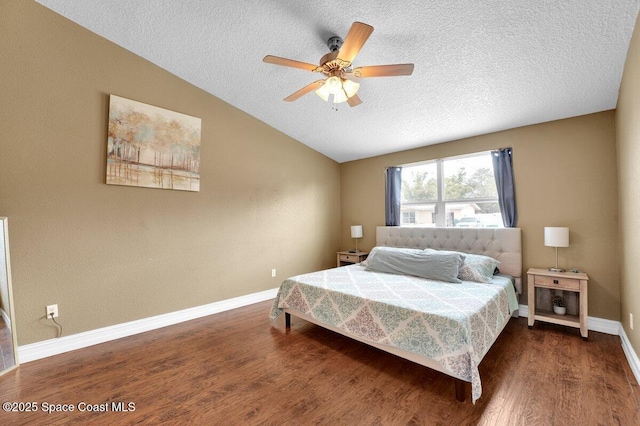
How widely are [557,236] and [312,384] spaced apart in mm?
3109

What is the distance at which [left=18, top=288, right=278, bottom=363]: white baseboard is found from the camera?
251 cm

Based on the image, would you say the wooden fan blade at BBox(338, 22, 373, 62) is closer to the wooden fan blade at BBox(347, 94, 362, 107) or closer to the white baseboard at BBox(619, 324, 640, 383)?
the wooden fan blade at BBox(347, 94, 362, 107)

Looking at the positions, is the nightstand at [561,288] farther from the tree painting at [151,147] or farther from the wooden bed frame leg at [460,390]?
the tree painting at [151,147]

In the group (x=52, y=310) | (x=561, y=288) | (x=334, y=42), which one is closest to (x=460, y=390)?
(x=561, y=288)

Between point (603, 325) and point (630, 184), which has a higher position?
point (630, 184)

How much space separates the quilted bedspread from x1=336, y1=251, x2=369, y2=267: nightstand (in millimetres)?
1602

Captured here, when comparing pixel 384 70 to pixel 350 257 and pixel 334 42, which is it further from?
pixel 350 257

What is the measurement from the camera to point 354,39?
188cm

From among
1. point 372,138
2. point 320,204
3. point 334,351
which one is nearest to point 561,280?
point 334,351

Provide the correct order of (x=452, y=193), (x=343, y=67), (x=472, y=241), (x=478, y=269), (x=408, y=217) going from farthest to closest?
(x=408, y=217) < (x=452, y=193) < (x=472, y=241) < (x=478, y=269) < (x=343, y=67)

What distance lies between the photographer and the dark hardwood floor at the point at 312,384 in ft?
5.70

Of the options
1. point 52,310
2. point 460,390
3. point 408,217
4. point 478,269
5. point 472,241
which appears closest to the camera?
point 460,390

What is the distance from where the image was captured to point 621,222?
2762 mm

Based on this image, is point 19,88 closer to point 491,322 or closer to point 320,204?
point 320,204
